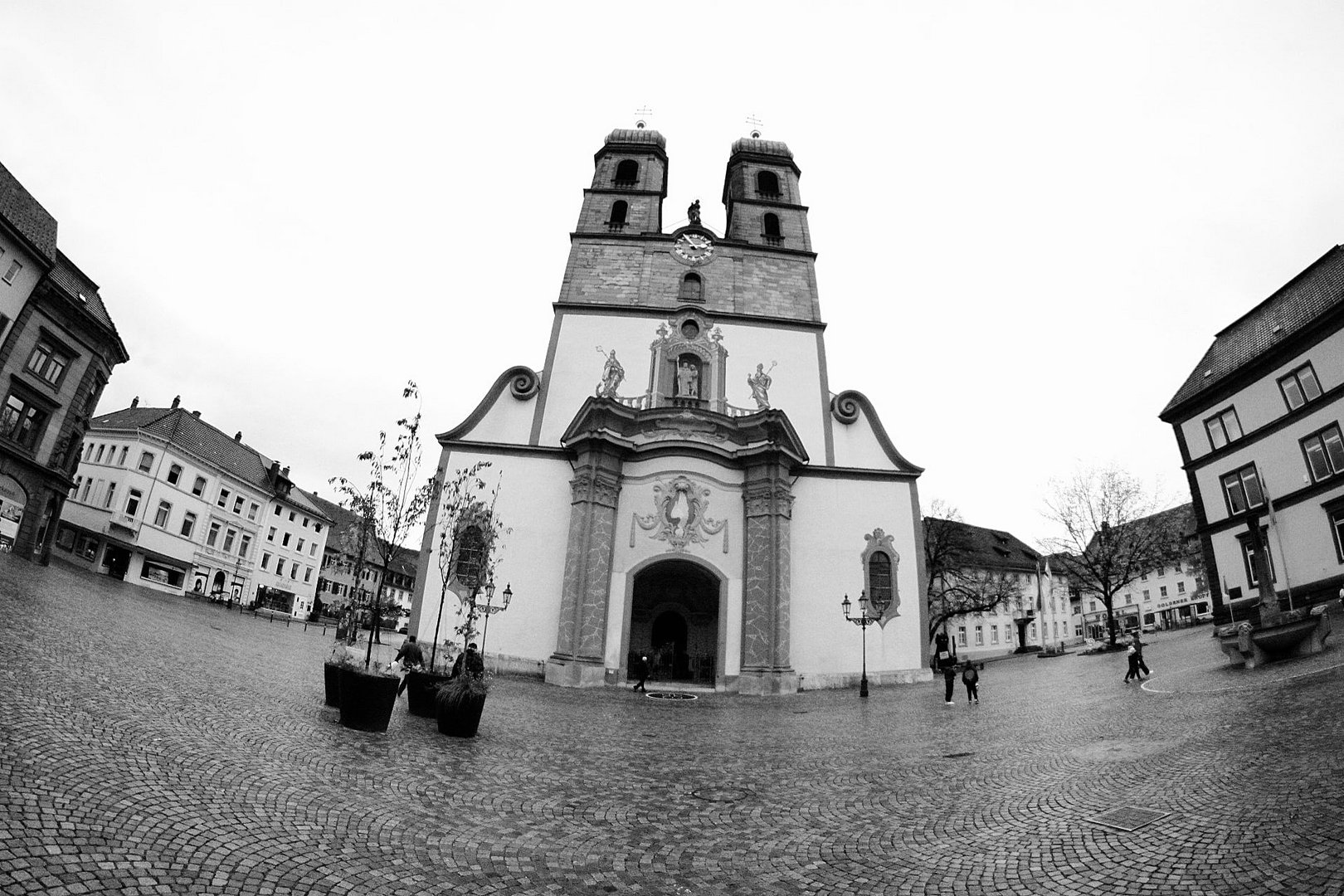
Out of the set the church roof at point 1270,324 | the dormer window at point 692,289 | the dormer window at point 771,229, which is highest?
the dormer window at point 771,229

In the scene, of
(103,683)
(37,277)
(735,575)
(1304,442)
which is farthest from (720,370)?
(37,277)

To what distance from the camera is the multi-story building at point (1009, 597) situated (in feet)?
185

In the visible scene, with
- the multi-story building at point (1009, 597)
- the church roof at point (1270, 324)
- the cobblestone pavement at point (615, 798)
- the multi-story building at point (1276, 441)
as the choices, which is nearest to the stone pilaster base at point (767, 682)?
the cobblestone pavement at point (615, 798)

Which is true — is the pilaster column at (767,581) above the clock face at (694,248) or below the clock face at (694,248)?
below

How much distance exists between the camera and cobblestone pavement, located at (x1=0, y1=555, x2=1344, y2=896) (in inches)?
175

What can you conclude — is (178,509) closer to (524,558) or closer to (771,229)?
(524,558)

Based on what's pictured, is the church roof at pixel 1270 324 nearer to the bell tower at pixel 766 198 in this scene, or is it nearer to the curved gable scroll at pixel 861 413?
the curved gable scroll at pixel 861 413

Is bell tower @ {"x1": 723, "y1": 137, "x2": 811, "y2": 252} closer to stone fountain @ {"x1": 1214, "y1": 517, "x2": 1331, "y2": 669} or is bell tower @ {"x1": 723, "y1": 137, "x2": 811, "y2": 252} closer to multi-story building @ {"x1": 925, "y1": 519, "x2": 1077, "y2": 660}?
stone fountain @ {"x1": 1214, "y1": 517, "x2": 1331, "y2": 669}

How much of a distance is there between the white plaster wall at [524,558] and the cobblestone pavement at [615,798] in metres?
12.2

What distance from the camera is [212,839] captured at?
4465 millimetres

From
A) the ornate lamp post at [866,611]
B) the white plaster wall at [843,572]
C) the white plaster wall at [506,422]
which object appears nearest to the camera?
the ornate lamp post at [866,611]

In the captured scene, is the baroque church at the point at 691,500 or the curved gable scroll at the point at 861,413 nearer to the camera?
the baroque church at the point at 691,500

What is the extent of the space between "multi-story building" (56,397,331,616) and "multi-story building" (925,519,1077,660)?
51.5 metres

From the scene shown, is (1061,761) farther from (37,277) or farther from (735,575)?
(37,277)
